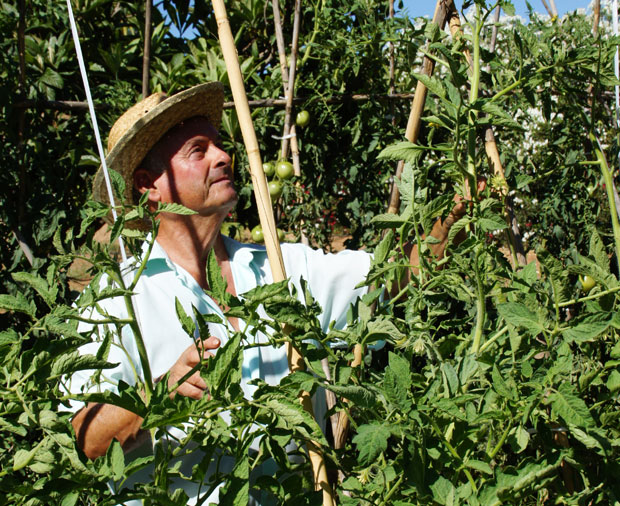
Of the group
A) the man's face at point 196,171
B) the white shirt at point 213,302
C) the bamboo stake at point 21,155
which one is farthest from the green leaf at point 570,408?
the bamboo stake at point 21,155

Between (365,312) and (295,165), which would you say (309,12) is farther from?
(365,312)

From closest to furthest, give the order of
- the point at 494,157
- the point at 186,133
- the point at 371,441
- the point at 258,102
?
the point at 371,441 < the point at 494,157 < the point at 186,133 < the point at 258,102

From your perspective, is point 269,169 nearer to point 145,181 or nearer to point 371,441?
point 145,181

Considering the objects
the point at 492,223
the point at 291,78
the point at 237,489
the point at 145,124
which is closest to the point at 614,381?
the point at 492,223

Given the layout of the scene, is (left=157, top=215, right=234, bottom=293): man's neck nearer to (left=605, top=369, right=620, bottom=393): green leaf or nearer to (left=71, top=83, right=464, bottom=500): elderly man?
(left=71, top=83, right=464, bottom=500): elderly man

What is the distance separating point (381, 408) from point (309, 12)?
84.9 inches

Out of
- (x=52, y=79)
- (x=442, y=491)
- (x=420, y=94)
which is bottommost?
(x=442, y=491)

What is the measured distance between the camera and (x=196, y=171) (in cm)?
158

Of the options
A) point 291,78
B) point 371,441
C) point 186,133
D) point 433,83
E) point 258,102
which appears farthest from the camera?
point 258,102

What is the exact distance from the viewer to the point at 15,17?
2.56 meters

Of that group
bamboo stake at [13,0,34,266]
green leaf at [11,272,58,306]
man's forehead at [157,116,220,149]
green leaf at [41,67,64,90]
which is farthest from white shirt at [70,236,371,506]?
green leaf at [41,67,64,90]

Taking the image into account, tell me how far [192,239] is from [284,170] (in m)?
0.65

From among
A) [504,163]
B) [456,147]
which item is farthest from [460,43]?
[504,163]

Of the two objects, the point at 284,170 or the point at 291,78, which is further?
the point at 284,170
